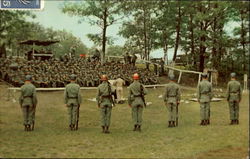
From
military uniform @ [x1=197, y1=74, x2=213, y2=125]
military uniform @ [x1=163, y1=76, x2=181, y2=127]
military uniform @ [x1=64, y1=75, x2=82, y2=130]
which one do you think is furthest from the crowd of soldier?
military uniform @ [x1=197, y1=74, x2=213, y2=125]

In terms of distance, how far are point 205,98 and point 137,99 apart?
68.9 inches

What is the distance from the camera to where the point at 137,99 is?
10.1 m

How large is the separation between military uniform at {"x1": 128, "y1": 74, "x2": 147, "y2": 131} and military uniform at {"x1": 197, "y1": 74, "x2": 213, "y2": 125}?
1468 mm

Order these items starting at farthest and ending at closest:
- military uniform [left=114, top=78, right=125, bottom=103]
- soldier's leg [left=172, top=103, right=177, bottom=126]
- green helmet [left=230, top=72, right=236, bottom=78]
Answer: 1. military uniform [left=114, top=78, right=125, bottom=103]
2. soldier's leg [left=172, top=103, right=177, bottom=126]
3. green helmet [left=230, top=72, right=236, bottom=78]

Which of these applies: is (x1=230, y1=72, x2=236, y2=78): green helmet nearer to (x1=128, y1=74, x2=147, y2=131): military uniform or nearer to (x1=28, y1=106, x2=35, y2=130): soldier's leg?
(x1=128, y1=74, x2=147, y2=131): military uniform

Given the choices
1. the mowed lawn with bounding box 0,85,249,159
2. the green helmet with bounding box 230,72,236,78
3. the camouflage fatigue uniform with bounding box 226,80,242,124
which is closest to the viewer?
the mowed lawn with bounding box 0,85,249,159

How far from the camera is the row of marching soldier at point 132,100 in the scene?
391 inches

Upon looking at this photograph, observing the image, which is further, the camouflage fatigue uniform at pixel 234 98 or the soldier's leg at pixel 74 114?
the camouflage fatigue uniform at pixel 234 98

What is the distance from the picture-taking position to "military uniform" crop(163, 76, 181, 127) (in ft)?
34.4

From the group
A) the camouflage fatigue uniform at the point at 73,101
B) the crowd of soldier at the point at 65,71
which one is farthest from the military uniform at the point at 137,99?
→ the camouflage fatigue uniform at the point at 73,101

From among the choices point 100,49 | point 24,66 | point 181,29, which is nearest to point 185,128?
point 181,29

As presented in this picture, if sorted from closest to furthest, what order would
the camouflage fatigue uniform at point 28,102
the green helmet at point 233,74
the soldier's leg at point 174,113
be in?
the green helmet at point 233,74 → the camouflage fatigue uniform at point 28,102 → the soldier's leg at point 174,113

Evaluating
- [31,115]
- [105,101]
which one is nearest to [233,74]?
[105,101]

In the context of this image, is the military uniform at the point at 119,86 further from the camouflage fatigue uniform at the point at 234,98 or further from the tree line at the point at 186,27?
the camouflage fatigue uniform at the point at 234,98
